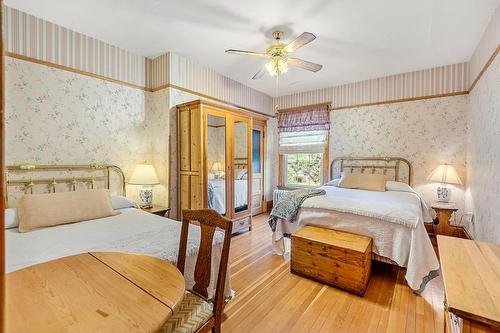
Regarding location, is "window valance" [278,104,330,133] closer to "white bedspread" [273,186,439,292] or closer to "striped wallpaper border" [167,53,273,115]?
"striped wallpaper border" [167,53,273,115]

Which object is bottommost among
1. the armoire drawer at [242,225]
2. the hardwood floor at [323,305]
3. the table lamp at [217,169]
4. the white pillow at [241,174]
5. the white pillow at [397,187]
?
the hardwood floor at [323,305]

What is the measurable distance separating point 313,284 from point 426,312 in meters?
0.91

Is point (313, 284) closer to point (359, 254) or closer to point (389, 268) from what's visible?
point (359, 254)

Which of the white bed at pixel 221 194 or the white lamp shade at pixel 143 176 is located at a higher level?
the white lamp shade at pixel 143 176

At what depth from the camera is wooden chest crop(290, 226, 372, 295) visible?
84.1 inches

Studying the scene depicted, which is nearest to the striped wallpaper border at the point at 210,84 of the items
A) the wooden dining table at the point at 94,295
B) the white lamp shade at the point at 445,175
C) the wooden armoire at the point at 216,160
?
the wooden armoire at the point at 216,160

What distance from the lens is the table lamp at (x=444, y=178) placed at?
3.44 metres

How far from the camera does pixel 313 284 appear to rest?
2.33 metres

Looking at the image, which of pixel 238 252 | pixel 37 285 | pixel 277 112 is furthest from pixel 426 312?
pixel 277 112

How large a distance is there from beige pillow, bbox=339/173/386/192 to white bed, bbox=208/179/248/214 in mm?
1682

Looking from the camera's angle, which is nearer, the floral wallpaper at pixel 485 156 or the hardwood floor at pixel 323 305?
the hardwood floor at pixel 323 305

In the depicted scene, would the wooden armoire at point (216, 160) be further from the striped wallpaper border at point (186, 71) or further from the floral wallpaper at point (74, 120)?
the striped wallpaper border at point (186, 71)

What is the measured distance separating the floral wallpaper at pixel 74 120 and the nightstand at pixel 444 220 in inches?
160

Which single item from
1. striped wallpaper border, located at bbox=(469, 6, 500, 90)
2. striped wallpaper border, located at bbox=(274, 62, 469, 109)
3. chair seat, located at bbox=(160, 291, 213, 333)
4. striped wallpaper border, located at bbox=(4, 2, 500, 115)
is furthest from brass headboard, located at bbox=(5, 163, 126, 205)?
striped wallpaper border, located at bbox=(469, 6, 500, 90)
